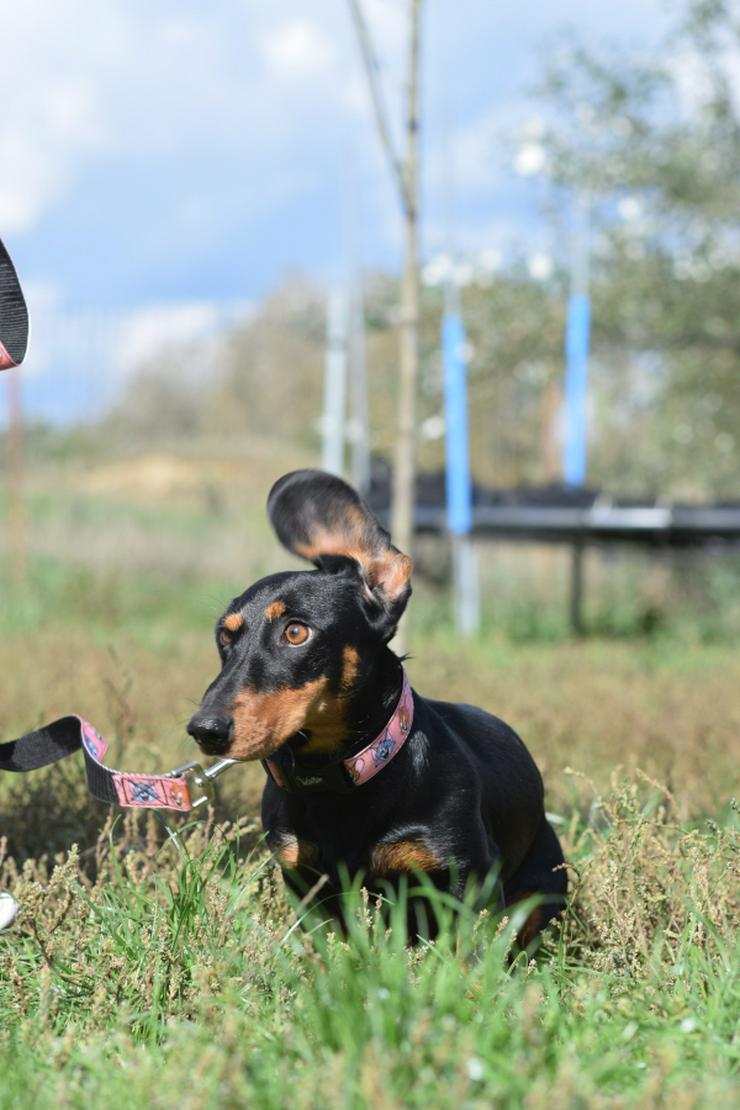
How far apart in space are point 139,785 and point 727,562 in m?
13.1

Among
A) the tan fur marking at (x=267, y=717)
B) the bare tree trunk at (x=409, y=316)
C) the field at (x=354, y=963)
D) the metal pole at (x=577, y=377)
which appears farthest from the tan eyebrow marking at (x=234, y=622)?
the metal pole at (x=577, y=377)

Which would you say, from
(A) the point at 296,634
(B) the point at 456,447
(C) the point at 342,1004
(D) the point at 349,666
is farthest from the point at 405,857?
(B) the point at 456,447

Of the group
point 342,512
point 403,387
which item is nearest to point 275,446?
point 403,387

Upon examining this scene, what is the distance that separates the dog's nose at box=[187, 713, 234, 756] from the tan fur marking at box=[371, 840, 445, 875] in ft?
1.77

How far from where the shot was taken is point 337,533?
3311mm

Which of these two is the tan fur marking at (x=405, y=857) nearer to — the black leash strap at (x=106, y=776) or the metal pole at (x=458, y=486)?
the black leash strap at (x=106, y=776)

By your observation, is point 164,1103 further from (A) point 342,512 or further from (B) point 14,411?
(B) point 14,411

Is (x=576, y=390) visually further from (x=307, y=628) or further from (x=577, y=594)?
(x=307, y=628)

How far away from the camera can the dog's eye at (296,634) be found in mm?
2926

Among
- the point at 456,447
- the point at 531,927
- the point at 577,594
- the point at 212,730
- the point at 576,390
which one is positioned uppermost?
the point at 576,390

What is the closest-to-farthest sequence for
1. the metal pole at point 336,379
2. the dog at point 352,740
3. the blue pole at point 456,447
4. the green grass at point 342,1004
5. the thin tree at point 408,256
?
1. the green grass at point 342,1004
2. the dog at point 352,740
3. the thin tree at point 408,256
4. the blue pole at point 456,447
5. the metal pole at point 336,379

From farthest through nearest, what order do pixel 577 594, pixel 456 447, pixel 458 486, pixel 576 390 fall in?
pixel 576 390
pixel 577 594
pixel 456 447
pixel 458 486

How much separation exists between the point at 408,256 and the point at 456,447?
187 inches

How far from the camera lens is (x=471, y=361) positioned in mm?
16406
